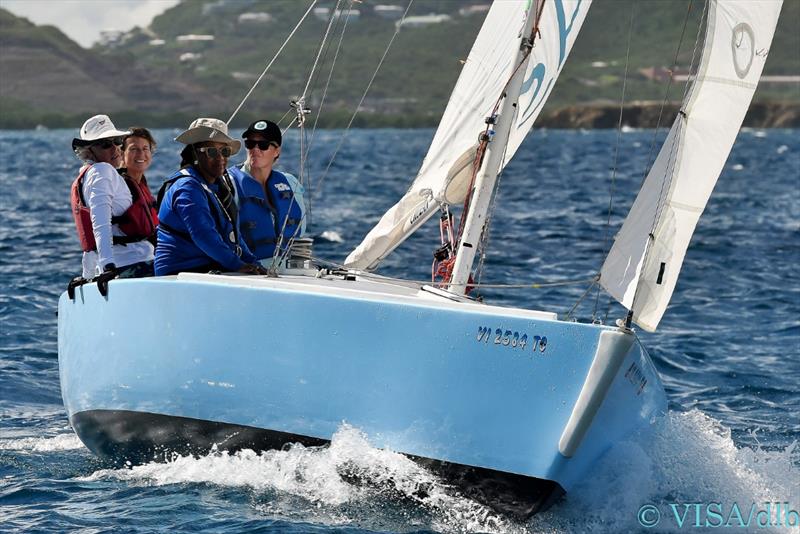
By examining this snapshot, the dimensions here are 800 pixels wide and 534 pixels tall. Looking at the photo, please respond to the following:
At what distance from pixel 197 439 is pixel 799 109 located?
116m

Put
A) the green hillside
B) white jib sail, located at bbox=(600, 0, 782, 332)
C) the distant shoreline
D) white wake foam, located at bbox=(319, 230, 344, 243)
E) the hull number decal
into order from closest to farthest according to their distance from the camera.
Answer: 1. the hull number decal
2. white jib sail, located at bbox=(600, 0, 782, 332)
3. white wake foam, located at bbox=(319, 230, 344, 243)
4. the distant shoreline
5. the green hillside

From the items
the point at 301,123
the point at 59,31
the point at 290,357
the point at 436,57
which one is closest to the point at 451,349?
the point at 290,357

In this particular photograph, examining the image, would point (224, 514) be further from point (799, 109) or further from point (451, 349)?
point (799, 109)

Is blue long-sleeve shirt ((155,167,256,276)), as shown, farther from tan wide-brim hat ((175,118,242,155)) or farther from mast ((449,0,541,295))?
mast ((449,0,541,295))

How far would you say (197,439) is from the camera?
6.01 metres

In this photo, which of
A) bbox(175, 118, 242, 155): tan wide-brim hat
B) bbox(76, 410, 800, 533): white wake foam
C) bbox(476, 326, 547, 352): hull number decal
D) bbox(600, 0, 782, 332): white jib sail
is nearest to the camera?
bbox(476, 326, 547, 352): hull number decal

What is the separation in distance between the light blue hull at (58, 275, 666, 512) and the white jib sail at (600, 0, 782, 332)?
387mm

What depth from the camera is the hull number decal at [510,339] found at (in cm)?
527

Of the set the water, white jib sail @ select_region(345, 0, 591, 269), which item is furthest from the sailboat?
white jib sail @ select_region(345, 0, 591, 269)

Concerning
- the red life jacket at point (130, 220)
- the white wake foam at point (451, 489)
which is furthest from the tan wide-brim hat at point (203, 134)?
the white wake foam at point (451, 489)

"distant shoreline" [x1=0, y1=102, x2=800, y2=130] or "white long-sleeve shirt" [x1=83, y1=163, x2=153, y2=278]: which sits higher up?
"distant shoreline" [x1=0, y1=102, x2=800, y2=130]

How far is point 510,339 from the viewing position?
5309 mm

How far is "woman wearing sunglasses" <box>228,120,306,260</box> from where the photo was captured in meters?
6.50

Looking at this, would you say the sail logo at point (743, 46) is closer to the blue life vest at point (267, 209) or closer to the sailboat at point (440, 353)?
the sailboat at point (440, 353)
